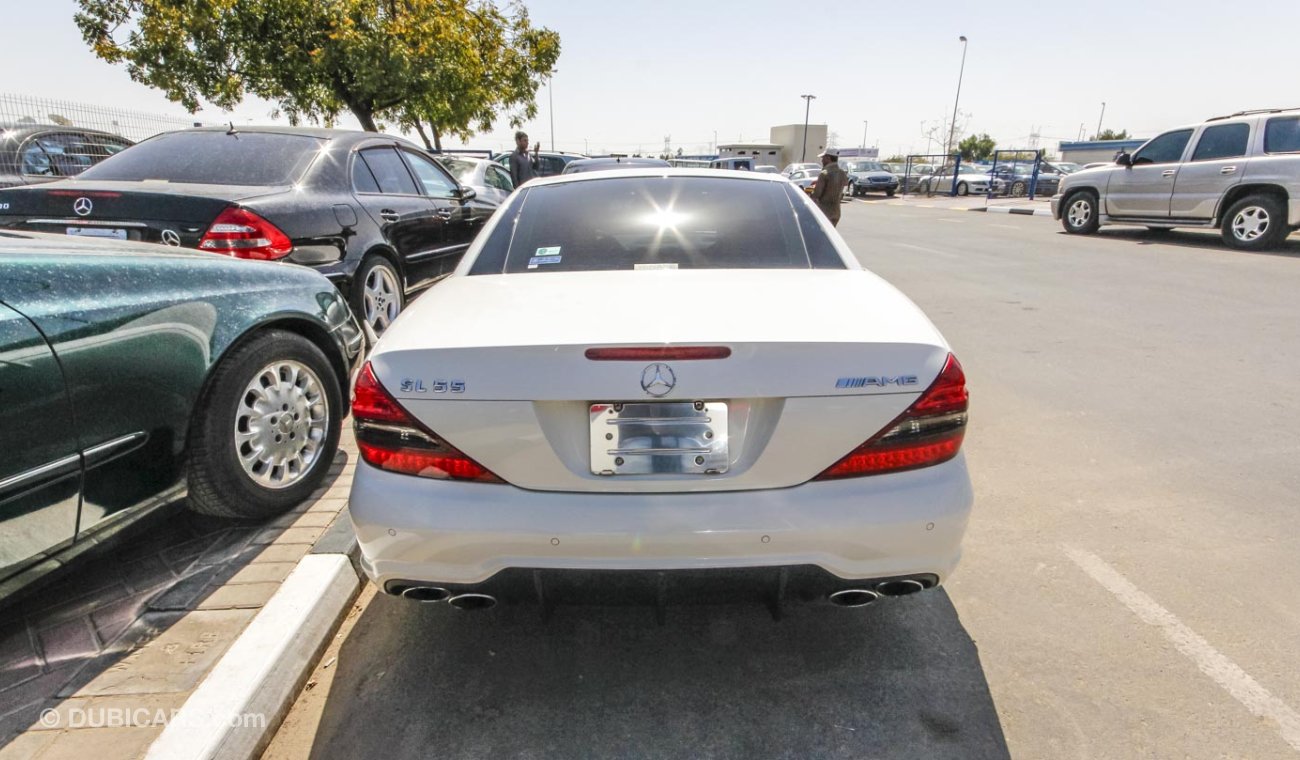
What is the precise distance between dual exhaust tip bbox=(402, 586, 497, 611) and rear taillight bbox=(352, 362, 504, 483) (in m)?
0.33

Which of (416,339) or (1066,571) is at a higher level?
(416,339)

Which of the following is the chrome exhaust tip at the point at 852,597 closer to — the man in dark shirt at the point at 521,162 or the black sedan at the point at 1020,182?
the man in dark shirt at the point at 521,162

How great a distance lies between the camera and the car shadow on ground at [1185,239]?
1124 cm

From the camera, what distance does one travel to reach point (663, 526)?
71.9 inches

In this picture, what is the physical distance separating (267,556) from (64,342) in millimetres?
1054

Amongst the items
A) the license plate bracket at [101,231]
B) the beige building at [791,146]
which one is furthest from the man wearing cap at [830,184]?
the beige building at [791,146]

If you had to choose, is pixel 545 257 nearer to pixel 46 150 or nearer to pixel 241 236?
pixel 241 236

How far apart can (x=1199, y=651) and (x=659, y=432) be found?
1.97 meters

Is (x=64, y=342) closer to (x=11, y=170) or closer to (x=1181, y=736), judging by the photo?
(x=1181, y=736)

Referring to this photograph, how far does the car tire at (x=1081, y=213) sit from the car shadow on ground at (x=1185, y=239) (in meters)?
0.28

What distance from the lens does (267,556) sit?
2758 millimetres

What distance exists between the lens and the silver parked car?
35.5 ft

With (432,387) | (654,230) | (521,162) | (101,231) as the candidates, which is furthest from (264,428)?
(521,162)

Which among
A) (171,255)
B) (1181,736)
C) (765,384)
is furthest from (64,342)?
(1181,736)
